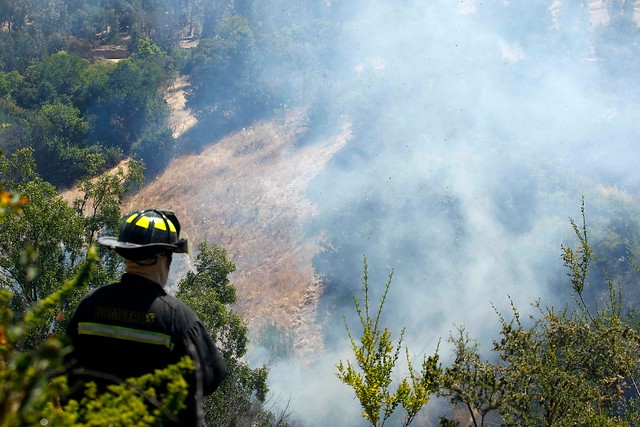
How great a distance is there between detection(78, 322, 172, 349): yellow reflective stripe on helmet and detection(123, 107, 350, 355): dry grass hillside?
20559mm

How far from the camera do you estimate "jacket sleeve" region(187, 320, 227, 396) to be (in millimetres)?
2904

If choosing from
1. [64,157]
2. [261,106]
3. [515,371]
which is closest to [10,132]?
[64,157]

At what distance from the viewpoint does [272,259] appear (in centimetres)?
2666

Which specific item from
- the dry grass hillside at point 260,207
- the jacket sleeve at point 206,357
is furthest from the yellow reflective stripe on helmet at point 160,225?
the dry grass hillside at point 260,207

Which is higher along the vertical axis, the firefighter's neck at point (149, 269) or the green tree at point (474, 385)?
the green tree at point (474, 385)

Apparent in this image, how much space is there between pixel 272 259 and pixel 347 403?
7666mm

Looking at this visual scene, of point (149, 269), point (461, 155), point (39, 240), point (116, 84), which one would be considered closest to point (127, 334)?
point (149, 269)

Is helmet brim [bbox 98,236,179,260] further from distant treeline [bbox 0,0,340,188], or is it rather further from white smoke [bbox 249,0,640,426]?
distant treeline [bbox 0,0,340,188]

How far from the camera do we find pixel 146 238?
3004 mm

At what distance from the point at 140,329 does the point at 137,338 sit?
0.14ft

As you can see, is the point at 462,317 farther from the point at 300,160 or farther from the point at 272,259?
the point at 300,160

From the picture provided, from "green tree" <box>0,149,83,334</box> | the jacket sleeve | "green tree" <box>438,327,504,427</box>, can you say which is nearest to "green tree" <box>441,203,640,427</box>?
"green tree" <box>438,327,504,427</box>

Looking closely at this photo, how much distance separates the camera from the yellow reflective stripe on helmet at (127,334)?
9.32 ft

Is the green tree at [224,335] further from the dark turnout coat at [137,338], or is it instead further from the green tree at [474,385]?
the dark turnout coat at [137,338]
